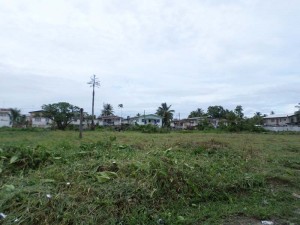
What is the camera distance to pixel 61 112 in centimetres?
4744

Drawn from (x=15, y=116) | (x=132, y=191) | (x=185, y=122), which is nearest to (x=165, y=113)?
(x=185, y=122)

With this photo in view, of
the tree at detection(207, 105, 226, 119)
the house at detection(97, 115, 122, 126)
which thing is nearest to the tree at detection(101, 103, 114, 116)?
the house at detection(97, 115, 122, 126)

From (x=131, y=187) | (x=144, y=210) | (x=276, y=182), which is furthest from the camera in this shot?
(x=276, y=182)

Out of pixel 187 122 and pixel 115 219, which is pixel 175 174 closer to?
pixel 115 219

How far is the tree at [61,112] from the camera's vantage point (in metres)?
47.1

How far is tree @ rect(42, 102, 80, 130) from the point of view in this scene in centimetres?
4709

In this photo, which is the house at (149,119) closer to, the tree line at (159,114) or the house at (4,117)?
the tree line at (159,114)

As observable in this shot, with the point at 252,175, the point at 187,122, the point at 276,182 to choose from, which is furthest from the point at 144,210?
the point at 187,122

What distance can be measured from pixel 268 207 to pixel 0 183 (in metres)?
3.71

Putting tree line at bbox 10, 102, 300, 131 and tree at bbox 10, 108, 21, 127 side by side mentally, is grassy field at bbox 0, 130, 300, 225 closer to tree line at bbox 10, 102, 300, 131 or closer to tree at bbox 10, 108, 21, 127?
tree line at bbox 10, 102, 300, 131

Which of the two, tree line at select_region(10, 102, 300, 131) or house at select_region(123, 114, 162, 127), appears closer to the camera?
tree line at select_region(10, 102, 300, 131)

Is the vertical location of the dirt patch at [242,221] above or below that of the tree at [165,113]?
below

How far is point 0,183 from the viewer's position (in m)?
3.92

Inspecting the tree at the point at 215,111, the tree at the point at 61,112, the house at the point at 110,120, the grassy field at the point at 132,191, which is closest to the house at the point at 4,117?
the tree at the point at 61,112
